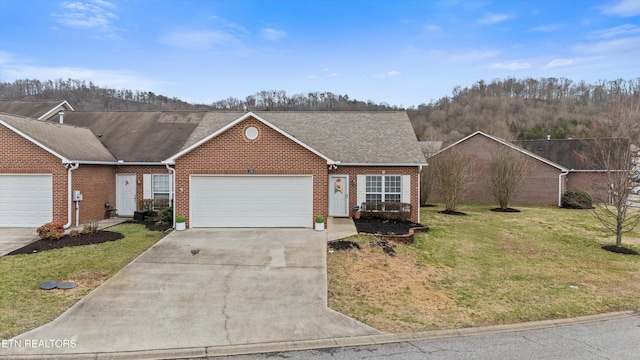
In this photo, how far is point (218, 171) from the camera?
14.4m

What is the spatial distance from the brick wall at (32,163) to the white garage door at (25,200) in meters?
0.25

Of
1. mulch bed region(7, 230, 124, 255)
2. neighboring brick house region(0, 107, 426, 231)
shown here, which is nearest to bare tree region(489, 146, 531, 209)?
neighboring brick house region(0, 107, 426, 231)

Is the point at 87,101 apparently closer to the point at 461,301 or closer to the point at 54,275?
the point at 54,275

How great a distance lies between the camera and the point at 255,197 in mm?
14570

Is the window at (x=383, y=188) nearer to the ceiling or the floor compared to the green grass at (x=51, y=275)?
nearer to the ceiling

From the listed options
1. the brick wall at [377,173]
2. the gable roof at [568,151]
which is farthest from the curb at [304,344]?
the gable roof at [568,151]

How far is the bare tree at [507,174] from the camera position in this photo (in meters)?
24.6

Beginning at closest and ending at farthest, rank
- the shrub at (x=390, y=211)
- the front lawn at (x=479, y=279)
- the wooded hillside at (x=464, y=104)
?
the front lawn at (x=479, y=279) → the shrub at (x=390, y=211) → the wooded hillside at (x=464, y=104)

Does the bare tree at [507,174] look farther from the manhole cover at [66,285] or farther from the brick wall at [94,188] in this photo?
the manhole cover at [66,285]

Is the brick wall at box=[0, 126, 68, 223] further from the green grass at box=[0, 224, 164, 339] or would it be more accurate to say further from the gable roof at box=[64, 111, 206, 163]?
the green grass at box=[0, 224, 164, 339]

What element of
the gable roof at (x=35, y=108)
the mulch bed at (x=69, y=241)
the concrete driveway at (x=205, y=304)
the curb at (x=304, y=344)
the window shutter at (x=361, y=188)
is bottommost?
the curb at (x=304, y=344)

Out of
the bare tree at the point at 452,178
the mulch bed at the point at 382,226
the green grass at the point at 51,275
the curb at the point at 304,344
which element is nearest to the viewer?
the curb at the point at 304,344

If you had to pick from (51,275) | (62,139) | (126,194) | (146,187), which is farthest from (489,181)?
(51,275)

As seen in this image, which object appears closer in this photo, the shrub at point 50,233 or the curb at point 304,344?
the curb at point 304,344
